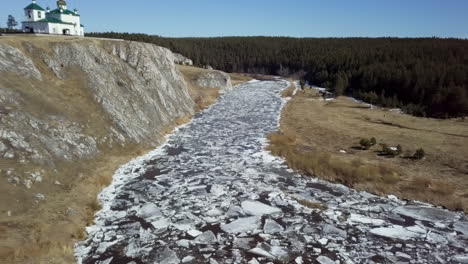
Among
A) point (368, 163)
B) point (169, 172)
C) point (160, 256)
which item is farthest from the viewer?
point (368, 163)

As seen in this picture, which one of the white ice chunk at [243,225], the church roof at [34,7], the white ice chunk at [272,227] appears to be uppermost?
the church roof at [34,7]

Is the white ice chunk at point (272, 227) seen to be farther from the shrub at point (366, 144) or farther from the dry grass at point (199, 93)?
the dry grass at point (199, 93)

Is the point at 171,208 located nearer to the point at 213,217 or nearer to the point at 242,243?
the point at 213,217

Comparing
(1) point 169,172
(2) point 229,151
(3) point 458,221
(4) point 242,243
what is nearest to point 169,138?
(2) point 229,151

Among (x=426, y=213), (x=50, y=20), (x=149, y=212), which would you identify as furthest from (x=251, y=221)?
(x=50, y=20)

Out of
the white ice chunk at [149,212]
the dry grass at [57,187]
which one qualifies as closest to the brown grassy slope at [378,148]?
the white ice chunk at [149,212]

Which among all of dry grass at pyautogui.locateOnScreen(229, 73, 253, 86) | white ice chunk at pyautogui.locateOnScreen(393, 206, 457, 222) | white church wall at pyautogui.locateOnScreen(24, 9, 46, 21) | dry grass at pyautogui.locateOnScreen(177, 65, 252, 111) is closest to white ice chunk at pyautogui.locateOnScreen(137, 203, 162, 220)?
white ice chunk at pyautogui.locateOnScreen(393, 206, 457, 222)
